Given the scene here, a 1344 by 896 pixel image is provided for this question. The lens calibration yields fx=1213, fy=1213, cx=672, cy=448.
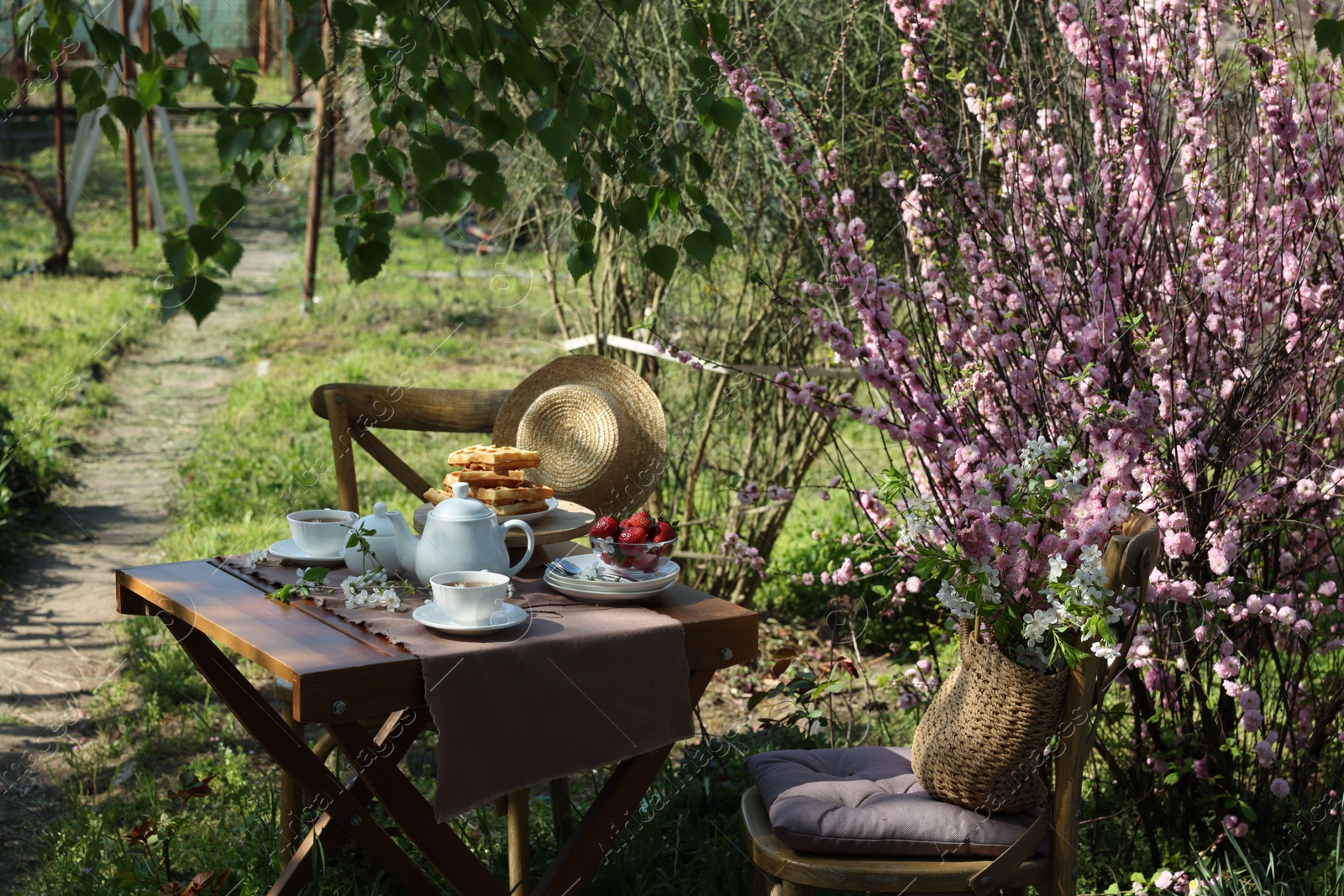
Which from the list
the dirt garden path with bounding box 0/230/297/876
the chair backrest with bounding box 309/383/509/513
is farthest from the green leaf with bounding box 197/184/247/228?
the dirt garden path with bounding box 0/230/297/876

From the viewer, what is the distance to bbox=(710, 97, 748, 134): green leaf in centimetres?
198

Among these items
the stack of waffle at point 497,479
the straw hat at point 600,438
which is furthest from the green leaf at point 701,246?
the straw hat at point 600,438

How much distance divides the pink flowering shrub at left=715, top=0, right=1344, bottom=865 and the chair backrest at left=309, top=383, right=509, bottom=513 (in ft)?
3.18

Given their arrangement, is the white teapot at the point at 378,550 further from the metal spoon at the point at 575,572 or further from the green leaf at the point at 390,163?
the green leaf at the point at 390,163

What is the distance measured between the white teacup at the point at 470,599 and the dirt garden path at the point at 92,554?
5.38 ft

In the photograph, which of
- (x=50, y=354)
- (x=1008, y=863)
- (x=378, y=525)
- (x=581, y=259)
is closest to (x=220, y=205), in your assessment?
(x=581, y=259)

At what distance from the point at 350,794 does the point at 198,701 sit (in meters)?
1.80

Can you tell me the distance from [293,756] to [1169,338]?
1968 millimetres

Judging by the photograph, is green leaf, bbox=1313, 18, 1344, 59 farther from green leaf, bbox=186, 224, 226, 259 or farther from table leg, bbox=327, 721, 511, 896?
table leg, bbox=327, 721, 511, 896

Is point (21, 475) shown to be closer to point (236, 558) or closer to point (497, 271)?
point (236, 558)

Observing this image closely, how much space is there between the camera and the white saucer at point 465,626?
1959 mm

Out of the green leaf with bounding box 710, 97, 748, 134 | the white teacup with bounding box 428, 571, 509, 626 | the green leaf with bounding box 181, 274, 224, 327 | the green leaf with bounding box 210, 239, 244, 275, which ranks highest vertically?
the green leaf with bounding box 710, 97, 748, 134

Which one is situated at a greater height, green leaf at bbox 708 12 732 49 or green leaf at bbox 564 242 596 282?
green leaf at bbox 708 12 732 49

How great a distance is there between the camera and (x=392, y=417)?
127 inches
